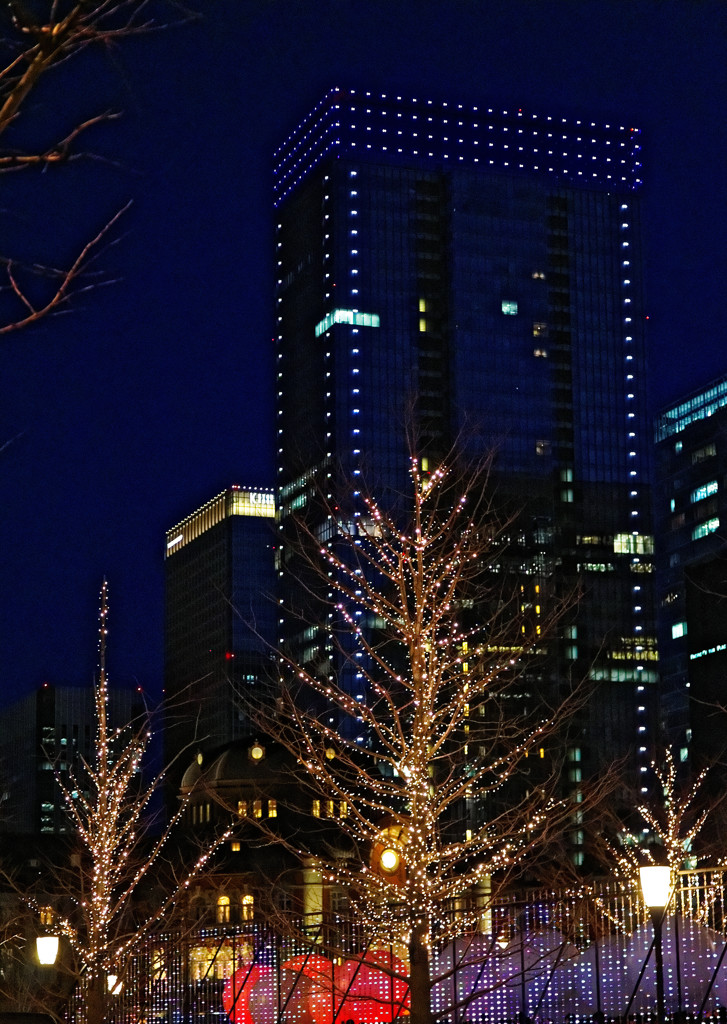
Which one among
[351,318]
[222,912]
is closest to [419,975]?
[222,912]

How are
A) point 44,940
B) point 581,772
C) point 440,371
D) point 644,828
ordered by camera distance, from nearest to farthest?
1. point 44,940
2. point 644,828
3. point 581,772
4. point 440,371

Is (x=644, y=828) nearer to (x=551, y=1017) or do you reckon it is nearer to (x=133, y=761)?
(x=133, y=761)

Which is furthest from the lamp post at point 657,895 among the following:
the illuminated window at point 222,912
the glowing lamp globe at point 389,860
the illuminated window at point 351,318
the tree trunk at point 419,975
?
the illuminated window at point 351,318

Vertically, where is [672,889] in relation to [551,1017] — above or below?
above

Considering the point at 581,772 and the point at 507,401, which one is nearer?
the point at 581,772

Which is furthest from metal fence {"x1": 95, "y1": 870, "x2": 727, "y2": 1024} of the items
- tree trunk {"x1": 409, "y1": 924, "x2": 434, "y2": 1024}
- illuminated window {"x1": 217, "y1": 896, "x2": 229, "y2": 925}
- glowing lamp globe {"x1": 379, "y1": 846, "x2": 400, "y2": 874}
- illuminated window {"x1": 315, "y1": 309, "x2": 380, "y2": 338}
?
illuminated window {"x1": 315, "y1": 309, "x2": 380, "y2": 338}

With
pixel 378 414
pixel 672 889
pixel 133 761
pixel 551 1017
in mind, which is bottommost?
pixel 551 1017

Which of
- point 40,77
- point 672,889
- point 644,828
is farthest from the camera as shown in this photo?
point 644,828

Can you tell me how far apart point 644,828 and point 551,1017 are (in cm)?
13278

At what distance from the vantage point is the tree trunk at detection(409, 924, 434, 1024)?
76.5ft

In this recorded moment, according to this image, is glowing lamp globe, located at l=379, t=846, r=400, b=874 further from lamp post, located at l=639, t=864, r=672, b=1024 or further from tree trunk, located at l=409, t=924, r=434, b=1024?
lamp post, located at l=639, t=864, r=672, b=1024

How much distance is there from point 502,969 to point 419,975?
4485mm

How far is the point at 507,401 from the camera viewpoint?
199 m

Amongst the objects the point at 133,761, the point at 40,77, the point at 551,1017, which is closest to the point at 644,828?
the point at 133,761
